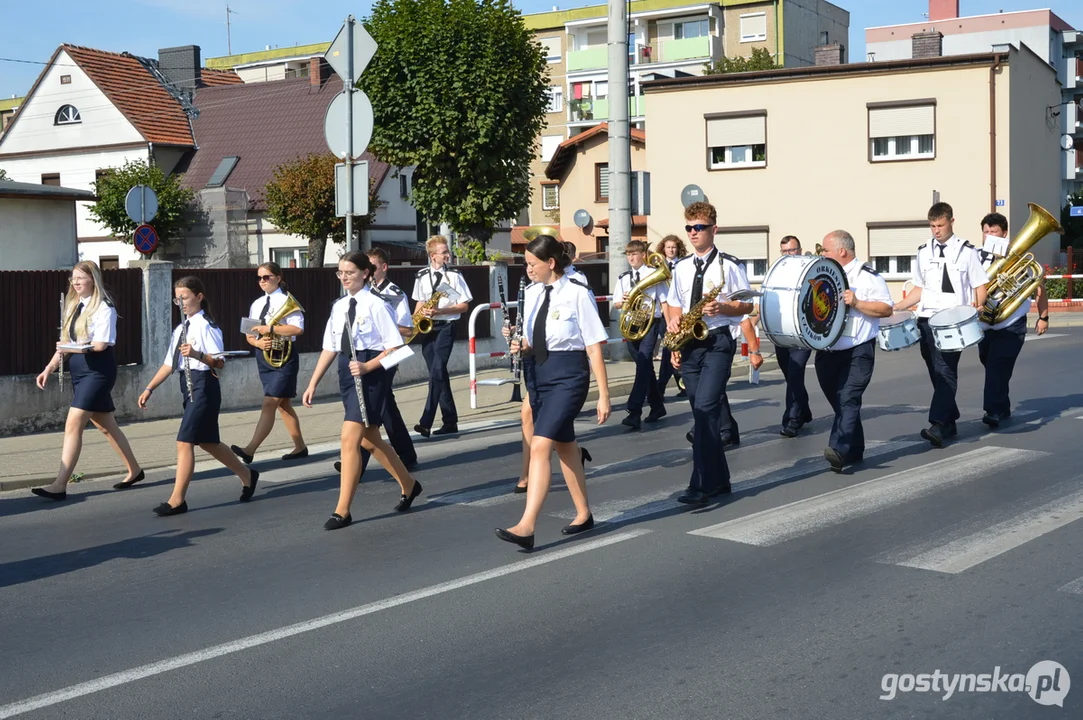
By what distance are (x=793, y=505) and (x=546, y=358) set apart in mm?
2164

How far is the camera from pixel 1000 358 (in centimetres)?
1110

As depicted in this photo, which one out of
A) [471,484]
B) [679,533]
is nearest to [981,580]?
[679,533]

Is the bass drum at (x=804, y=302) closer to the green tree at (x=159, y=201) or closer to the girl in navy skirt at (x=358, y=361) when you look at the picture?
the girl in navy skirt at (x=358, y=361)

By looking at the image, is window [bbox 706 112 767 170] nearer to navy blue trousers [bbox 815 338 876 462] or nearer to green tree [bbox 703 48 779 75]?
green tree [bbox 703 48 779 75]

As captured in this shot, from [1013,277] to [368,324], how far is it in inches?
237

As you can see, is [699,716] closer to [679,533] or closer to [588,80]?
[679,533]

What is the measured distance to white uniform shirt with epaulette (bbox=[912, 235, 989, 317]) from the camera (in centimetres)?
1051

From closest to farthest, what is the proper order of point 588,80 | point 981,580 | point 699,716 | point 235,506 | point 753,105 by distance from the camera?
point 699,716, point 981,580, point 235,506, point 753,105, point 588,80

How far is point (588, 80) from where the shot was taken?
2516 inches

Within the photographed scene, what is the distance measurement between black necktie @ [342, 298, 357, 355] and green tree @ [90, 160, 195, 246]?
1470 inches

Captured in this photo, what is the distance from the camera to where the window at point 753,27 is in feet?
203

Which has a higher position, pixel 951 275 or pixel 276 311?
pixel 951 275

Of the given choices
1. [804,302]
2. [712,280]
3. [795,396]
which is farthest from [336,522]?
[795,396]

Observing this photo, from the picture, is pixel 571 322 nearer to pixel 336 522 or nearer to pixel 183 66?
pixel 336 522
